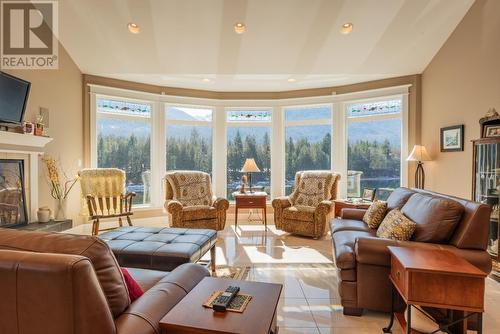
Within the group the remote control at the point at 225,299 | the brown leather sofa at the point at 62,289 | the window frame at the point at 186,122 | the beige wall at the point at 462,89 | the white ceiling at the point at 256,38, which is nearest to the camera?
the brown leather sofa at the point at 62,289

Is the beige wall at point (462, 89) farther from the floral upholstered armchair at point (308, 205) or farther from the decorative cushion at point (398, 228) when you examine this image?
the decorative cushion at point (398, 228)

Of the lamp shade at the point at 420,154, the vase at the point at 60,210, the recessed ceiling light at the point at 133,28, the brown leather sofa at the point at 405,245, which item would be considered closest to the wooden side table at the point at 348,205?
the lamp shade at the point at 420,154

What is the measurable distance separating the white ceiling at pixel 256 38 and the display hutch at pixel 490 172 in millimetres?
1687

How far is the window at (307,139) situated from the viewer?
576 cm

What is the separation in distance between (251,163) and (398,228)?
3.11m

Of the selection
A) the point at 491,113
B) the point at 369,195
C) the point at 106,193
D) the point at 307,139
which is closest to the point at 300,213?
the point at 369,195

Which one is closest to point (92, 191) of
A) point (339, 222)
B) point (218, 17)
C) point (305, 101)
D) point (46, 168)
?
point (46, 168)

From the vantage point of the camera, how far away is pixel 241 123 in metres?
6.04

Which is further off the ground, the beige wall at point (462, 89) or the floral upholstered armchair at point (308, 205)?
the beige wall at point (462, 89)

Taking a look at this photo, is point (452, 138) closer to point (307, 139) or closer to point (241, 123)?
point (307, 139)

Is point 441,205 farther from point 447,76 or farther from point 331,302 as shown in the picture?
point 447,76

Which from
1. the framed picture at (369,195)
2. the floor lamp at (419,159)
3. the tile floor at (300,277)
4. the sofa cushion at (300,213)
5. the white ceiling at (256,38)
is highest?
the white ceiling at (256,38)

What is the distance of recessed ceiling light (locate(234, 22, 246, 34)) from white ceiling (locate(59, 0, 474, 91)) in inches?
3.4

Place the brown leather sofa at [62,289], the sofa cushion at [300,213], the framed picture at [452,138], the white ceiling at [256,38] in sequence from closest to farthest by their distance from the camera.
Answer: the brown leather sofa at [62,289], the white ceiling at [256,38], the framed picture at [452,138], the sofa cushion at [300,213]
